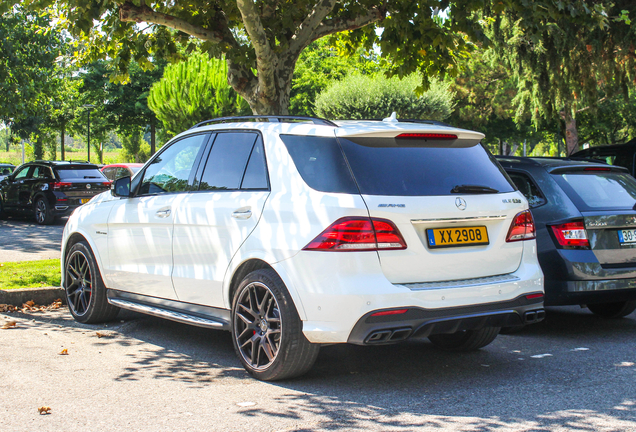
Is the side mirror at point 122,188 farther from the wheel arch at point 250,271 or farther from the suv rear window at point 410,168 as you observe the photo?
the suv rear window at point 410,168

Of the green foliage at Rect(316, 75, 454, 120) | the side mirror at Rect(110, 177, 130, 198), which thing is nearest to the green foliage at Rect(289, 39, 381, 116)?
the green foliage at Rect(316, 75, 454, 120)

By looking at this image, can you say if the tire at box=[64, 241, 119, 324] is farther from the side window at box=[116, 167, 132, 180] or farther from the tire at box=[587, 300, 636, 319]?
the side window at box=[116, 167, 132, 180]

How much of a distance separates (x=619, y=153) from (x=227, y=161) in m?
7.94

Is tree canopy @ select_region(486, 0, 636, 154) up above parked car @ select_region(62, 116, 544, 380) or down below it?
above

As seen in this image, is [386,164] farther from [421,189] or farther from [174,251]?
[174,251]

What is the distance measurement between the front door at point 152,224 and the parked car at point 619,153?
7.12 meters

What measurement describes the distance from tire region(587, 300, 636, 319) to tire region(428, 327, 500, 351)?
2167 millimetres

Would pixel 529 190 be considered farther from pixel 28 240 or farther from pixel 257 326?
pixel 28 240

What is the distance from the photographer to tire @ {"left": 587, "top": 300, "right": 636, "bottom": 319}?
7.15 meters

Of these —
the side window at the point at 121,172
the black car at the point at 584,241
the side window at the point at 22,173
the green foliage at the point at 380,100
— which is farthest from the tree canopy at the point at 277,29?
the green foliage at the point at 380,100

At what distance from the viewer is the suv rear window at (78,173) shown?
19406mm

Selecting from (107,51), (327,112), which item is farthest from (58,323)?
(327,112)

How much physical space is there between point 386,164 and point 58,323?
13.3 feet

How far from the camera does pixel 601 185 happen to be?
6672 millimetres
